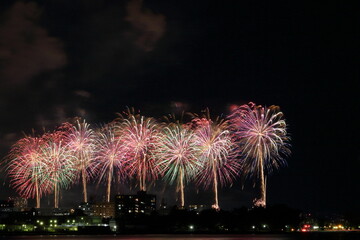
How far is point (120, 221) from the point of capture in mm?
190625

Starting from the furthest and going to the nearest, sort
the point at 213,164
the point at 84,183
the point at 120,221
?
the point at 120,221
the point at 84,183
the point at 213,164

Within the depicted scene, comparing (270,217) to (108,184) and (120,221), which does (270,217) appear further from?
(108,184)

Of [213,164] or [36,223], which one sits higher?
[213,164]

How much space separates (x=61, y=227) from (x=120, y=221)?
72.9 ft

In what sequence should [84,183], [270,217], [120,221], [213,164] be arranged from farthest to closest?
[120,221]
[270,217]
[84,183]
[213,164]

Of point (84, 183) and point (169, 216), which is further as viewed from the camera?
point (169, 216)

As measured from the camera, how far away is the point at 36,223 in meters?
195

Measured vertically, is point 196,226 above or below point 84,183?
below

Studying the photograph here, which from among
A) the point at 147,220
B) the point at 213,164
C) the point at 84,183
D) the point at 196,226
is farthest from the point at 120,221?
the point at 213,164

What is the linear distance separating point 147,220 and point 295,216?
168 ft

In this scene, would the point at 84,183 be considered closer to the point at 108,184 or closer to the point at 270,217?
the point at 108,184

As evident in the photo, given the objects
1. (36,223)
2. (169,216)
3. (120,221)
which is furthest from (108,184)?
(36,223)

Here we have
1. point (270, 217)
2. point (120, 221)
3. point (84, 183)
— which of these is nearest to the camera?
point (84, 183)

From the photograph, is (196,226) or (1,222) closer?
(196,226)
